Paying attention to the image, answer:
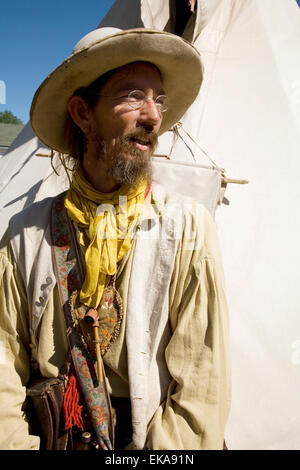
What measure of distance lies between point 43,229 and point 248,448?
1.60 m

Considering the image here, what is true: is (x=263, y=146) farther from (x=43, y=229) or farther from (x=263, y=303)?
(x=43, y=229)

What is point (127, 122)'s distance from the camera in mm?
1283

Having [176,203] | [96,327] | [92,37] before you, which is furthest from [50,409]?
[92,37]

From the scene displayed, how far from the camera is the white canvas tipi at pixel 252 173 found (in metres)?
1.95

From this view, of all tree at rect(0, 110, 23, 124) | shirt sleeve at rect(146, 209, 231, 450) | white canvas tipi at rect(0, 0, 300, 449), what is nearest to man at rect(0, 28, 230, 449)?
shirt sleeve at rect(146, 209, 231, 450)

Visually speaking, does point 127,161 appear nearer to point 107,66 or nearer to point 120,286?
point 107,66

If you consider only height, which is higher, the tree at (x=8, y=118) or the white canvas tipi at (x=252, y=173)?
the white canvas tipi at (x=252, y=173)

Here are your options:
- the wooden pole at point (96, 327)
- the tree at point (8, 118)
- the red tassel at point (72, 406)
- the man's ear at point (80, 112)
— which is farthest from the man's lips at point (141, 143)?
the tree at point (8, 118)

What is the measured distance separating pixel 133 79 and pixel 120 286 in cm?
81

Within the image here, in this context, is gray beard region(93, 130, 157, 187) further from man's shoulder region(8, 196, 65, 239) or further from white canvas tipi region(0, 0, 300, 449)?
white canvas tipi region(0, 0, 300, 449)

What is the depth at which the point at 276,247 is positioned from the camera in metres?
2.32

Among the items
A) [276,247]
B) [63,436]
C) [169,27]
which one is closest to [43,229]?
[63,436]

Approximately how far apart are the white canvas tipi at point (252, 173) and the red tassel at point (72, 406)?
0.99m

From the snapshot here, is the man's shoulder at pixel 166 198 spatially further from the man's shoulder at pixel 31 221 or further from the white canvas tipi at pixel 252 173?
the white canvas tipi at pixel 252 173
